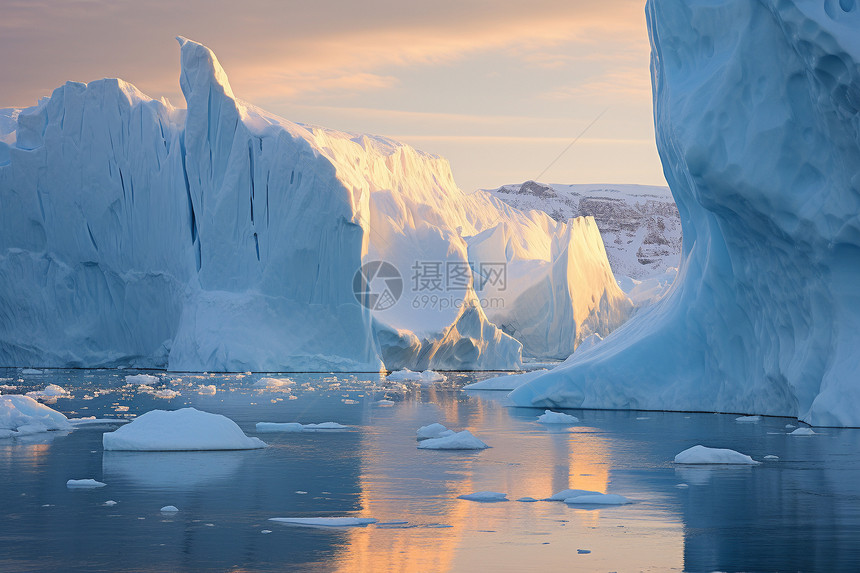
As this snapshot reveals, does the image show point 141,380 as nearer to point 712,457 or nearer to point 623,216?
point 712,457

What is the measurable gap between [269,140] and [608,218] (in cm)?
6101

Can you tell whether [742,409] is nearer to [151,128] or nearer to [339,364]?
[339,364]

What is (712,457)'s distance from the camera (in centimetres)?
874

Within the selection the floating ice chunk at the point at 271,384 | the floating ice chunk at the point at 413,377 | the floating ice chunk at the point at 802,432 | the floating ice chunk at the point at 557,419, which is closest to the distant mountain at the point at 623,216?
the floating ice chunk at the point at 413,377

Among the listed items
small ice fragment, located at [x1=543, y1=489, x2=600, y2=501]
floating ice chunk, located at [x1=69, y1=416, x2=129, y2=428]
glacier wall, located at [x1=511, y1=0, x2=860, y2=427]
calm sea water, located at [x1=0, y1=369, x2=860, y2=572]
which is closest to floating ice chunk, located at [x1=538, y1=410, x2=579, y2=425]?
calm sea water, located at [x1=0, y1=369, x2=860, y2=572]

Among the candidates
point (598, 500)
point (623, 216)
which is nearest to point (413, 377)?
point (598, 500)

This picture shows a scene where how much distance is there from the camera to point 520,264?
1624 inches

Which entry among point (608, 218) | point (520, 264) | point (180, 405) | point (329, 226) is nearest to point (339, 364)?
point (329, 226)

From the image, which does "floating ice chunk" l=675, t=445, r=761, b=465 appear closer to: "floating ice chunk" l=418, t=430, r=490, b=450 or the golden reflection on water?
the golden reflection on water

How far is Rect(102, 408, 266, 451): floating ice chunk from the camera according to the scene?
31.2 feet

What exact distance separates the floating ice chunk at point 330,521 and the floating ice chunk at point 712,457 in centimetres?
380

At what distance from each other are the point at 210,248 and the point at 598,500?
806 inches

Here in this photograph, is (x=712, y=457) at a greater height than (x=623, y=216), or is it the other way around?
(x=623, y=216)

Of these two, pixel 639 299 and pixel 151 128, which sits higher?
pixel 151 128
